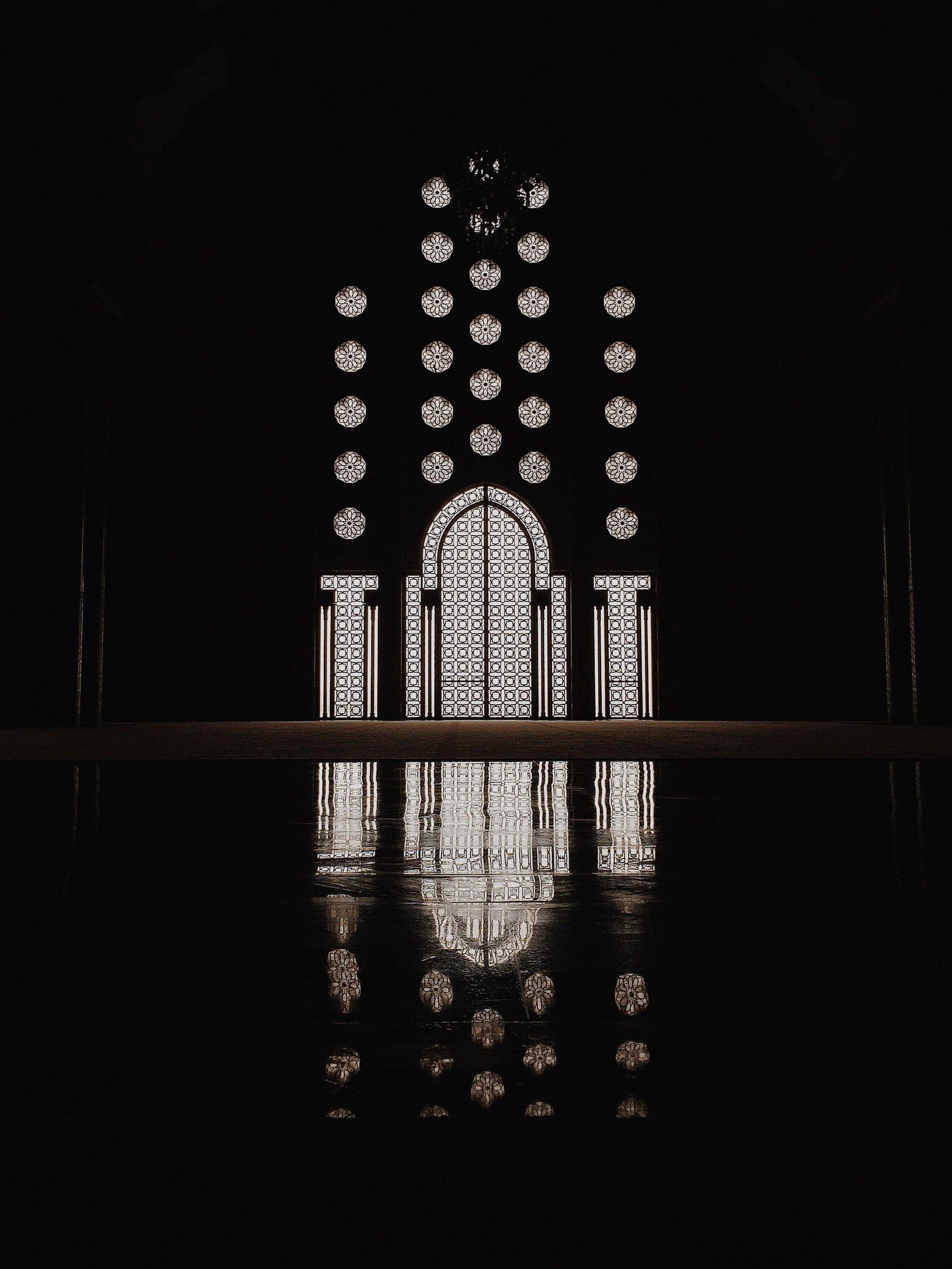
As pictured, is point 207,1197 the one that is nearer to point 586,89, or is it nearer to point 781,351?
point 781,351

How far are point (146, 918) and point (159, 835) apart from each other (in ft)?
3.93

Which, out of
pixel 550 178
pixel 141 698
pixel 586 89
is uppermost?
pixel 586 89

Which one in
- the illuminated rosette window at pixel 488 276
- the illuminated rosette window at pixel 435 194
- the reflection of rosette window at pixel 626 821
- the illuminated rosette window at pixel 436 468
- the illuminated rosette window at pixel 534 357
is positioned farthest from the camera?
the illuminated rosette window at pixel 435 194

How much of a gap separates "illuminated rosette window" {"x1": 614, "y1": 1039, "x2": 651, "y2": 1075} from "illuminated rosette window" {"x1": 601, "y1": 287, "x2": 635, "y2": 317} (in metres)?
13.9

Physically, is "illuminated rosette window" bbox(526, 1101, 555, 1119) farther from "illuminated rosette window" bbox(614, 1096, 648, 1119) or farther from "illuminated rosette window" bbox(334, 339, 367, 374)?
"illuminated rosette window" bbox(334, 339, 367, 374)

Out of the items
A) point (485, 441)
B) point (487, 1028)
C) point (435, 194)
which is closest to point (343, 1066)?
point (487, 1028)

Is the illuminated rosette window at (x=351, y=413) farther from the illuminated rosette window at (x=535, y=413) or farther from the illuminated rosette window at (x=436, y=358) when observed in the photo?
the illuminated rosette window at (x=535, y=413)

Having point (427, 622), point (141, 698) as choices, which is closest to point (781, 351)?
point (427, 622)

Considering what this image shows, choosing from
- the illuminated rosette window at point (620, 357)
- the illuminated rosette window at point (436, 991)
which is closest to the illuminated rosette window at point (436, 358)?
the illuminated rosette window at point (620, 357)

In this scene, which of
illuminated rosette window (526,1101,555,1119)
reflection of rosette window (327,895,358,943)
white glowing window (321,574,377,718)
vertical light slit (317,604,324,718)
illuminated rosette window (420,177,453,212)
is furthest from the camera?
illuminated rosette window (420,177,453,212)

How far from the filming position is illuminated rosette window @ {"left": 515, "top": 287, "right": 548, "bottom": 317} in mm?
14156

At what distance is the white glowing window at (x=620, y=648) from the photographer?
534 inches

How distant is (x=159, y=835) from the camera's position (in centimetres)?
301

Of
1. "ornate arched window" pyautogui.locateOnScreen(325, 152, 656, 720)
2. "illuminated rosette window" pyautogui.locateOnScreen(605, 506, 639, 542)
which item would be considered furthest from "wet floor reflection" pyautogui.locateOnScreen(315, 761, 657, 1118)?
"illuminated rosette window" pyautogui.locateOnScreen(605, 506, 639, 542)
